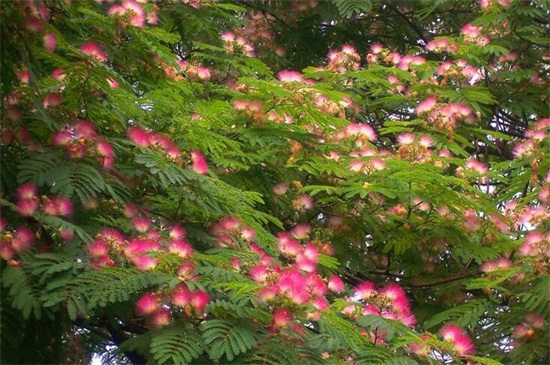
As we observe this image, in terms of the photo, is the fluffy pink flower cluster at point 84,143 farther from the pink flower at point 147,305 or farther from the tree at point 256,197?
the pink flower at point 147,305

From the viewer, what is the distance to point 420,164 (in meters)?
5.64

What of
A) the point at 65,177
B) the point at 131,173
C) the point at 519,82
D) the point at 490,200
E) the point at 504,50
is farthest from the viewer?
the point at 519,82

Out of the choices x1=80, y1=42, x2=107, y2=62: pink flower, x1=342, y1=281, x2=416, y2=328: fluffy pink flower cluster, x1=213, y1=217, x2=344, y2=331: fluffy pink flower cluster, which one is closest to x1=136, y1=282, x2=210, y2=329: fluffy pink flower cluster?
x1=213, y1=217, x2=344, y2=331: fluffy pink flower cluster

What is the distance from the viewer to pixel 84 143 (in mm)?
4023

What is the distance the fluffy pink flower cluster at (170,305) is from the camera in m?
3.56

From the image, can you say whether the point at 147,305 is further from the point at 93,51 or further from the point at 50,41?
the point at 93,51

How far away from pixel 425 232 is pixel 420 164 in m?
0.56

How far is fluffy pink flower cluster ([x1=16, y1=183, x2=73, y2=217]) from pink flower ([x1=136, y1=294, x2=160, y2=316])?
0.50 metres

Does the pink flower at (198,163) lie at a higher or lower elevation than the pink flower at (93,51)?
lower

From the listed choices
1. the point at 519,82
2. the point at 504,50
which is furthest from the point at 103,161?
the point at 519,82

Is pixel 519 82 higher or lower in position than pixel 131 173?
higher

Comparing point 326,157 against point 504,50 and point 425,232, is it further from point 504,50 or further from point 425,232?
point 504,50

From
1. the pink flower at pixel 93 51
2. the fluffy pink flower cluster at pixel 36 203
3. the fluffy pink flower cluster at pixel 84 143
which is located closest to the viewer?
the fluffy pink flower cluster at pixel 36 203

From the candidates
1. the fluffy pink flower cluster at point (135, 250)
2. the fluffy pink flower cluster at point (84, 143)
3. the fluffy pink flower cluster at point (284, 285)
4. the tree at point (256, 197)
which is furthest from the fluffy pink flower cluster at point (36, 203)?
the fluffy pink flower cluster at point (284, 285)
